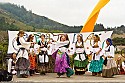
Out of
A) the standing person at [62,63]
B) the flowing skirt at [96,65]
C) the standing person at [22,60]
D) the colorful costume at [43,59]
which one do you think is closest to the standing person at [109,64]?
the flowing skirt at [96,65]

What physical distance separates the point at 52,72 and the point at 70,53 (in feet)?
3.96

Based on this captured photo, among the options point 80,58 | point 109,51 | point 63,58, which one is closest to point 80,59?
point 80,58

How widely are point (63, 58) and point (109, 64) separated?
205 centimetres

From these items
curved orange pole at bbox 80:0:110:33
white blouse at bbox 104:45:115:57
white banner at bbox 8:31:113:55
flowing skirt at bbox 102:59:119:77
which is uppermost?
curved orange pole at bbox 80:0:110:33

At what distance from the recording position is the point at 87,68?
1645 cm

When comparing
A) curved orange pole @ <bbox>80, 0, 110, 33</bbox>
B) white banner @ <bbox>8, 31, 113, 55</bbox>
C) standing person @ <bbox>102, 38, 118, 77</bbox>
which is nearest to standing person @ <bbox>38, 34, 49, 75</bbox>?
white banner @ <bbox>8, 31, 113, 55</bbox>

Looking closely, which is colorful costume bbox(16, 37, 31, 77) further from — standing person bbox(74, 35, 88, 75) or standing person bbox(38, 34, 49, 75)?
standing person bbox(74, 35, 88, 75)

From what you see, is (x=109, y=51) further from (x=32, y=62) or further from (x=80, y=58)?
(x=32, y=62)

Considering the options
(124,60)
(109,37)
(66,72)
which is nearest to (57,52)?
(66,72)

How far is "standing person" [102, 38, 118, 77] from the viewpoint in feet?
49.3

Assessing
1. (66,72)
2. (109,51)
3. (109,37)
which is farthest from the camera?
(109,37)

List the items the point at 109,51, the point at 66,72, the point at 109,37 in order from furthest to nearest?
the point at 109,37 → the point at 109,51 → the point at 66,72

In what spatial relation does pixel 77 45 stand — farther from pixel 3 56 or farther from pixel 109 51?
pixel 3 56

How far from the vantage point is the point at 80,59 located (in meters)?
16.3
